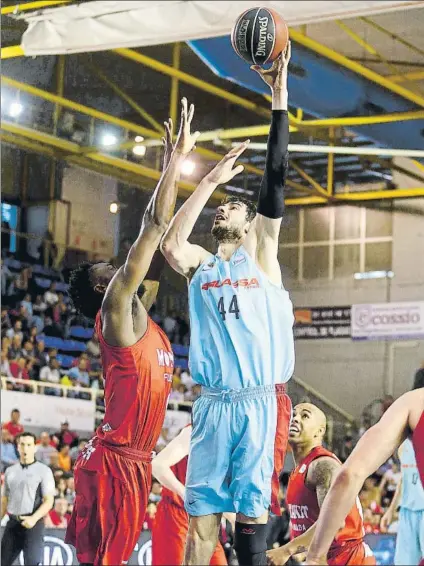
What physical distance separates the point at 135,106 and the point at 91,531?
8.13 ft

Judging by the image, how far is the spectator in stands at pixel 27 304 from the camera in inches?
270

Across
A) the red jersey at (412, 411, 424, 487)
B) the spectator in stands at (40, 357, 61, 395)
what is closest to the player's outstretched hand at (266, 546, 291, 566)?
the red jersey at (412, 411, 424, 487)

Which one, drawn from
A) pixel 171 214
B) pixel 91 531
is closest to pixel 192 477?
pixel 91 531

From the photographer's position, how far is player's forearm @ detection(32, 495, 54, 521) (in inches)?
283

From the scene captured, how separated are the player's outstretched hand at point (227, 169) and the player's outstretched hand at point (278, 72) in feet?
1.47

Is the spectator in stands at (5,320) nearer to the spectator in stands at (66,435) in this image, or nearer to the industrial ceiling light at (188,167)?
the spectator in stands at (66,435)

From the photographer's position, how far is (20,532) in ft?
23.4

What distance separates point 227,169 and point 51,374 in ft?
7.45

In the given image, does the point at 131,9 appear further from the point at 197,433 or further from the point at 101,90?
the point at 197,433

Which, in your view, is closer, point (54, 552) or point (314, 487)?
point (314, 487)

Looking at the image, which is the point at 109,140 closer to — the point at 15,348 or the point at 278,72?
the point at 15,348

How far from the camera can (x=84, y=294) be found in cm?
603

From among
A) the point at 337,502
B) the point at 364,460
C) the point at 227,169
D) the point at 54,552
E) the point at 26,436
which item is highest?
the point at 227,169

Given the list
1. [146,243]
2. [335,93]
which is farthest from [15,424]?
[335,93]
